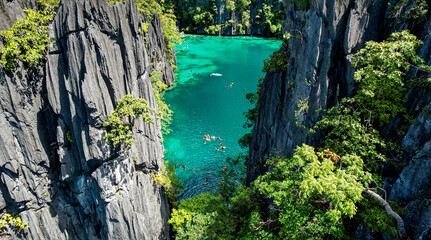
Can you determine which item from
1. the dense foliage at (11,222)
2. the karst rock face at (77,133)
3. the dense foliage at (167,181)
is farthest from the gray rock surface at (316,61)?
the dense foliage at (11,222)

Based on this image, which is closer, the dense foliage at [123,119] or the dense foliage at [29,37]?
the dense foliage at [29,37]

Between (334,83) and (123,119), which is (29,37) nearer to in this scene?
(123,119)

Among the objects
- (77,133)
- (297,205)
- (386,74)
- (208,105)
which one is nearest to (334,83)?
(386,74)

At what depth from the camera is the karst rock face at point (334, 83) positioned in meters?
10.0

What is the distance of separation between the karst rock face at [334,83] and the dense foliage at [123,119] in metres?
9.26

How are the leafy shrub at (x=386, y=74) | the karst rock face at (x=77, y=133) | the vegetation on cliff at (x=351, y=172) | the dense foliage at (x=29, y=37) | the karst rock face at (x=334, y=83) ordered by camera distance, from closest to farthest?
the vegetation on cliff at (x=351, y=172)
the karst rock face at (x=334, y=83)
the leafy shrub at (x=386, y=74)
the dense foliage at (x=29, y=37)
the karst rock face at (x=77, y=133)

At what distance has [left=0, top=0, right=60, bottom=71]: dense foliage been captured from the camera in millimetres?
11766

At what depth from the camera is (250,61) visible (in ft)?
191

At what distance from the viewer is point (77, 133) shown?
13.5 m

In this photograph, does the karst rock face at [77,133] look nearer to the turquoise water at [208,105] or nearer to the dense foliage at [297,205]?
the dense foliage at [297,205]

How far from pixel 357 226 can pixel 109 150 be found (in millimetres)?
13080

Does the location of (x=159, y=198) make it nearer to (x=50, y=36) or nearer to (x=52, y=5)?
(x=50, y=36)

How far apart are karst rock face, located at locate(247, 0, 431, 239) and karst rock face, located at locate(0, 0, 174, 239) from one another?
9.28m

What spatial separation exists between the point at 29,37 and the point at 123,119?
599cm
